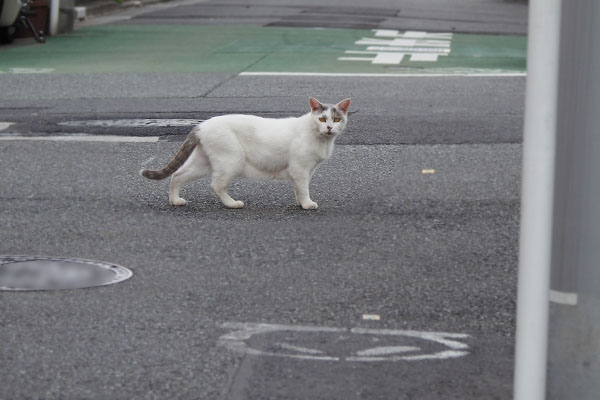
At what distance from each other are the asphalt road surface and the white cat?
0.92 feet

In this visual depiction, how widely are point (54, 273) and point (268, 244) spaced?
135cm

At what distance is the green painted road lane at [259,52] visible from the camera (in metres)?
16.5

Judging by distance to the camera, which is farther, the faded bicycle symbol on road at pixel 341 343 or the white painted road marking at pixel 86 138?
the white painted road marking at pixel 86 138

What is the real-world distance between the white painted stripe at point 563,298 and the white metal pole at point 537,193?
187mm

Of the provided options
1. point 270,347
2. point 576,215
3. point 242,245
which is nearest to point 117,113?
point 242,245

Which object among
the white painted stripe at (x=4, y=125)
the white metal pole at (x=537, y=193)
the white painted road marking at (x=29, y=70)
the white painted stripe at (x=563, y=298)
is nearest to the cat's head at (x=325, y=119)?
the white painted stripe at (x=563, y=298)

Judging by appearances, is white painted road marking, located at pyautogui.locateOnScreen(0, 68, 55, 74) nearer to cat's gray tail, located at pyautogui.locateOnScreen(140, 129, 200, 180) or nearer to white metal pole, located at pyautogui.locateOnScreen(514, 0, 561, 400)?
cat's gray tail, located at pyautogui.locateOnScreen(140, 129, 200, 180)

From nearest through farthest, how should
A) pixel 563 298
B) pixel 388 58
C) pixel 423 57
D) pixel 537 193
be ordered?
pixel 537 193, pixel 563 298, pixel 388 58, pixel 423 57

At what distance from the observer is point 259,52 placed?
60.8ft

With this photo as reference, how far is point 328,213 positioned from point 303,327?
2.54 m

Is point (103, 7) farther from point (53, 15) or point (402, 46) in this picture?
point (402, 46)

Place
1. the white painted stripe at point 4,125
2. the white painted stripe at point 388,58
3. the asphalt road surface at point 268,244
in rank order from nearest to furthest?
the asphalt road surface at point 268,244
the white painted stripe at point 4,125
the white painted stripe at point 388,58

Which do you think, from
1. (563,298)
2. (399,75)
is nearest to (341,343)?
(563,298)

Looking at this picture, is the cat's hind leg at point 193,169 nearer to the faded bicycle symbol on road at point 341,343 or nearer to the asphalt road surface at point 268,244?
the asphalt road surface at point 268,244
